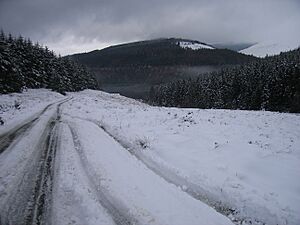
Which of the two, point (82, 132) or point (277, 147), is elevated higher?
point (82, 132)

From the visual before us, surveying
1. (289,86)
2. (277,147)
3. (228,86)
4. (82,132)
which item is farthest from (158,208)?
(228,86)

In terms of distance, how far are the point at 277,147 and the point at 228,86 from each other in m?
63.3

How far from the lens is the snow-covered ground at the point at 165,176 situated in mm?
6691

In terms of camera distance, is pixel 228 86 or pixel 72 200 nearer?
pixel 72 200

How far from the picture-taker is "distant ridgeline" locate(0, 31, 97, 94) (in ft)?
145

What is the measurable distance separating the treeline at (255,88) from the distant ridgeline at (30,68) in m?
37.2

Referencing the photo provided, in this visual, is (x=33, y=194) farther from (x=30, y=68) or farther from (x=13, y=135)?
(x=30, y=68)

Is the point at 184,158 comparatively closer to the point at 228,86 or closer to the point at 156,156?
the point at 156,156

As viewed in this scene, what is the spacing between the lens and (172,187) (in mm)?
8203

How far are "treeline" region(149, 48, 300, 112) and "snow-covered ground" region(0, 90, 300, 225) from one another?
142 feet

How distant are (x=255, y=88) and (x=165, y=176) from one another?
60843 millimetres

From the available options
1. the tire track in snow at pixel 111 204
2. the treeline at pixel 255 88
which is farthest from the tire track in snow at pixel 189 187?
the treeline at pixel 255 88

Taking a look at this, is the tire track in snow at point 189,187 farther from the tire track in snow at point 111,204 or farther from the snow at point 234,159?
the tire track in snow at point 111,204

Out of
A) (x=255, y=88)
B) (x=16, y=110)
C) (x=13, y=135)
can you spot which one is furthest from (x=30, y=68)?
(x=255, y=88)
